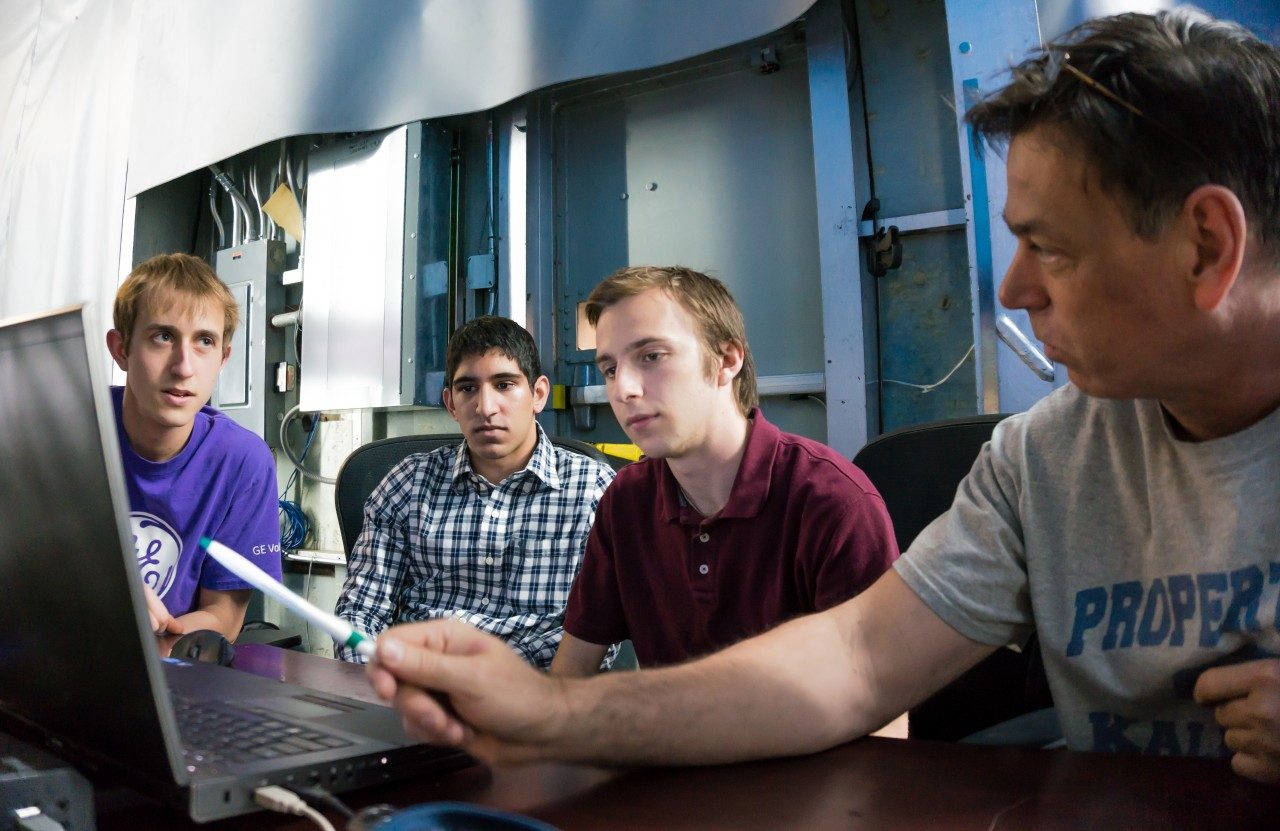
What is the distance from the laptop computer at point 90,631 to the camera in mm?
394

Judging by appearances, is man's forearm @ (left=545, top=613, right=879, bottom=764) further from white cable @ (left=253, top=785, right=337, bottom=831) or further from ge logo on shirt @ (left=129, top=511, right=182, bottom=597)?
ge logo on shirt @ (left=129, top=511, right=182, bottom=597)

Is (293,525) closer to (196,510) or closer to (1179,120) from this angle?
(196,510)

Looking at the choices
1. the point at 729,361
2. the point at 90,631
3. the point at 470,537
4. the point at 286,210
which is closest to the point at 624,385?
the point at 729,361

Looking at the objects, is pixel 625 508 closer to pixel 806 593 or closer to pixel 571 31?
pixel 806 593

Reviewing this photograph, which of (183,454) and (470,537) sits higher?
(183,454)

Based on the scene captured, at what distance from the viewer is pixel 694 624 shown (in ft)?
4.06

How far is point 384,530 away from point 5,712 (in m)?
1.26

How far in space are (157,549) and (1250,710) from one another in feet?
5.41

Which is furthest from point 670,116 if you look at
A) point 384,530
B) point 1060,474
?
point 1060,474

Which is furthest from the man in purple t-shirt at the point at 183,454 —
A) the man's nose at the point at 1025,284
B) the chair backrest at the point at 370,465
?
the man's nose at the point at 1025,284

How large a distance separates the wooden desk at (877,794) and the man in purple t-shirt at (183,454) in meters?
1.18

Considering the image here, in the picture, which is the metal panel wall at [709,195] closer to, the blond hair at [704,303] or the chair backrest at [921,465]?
the blond hair at [704,303]

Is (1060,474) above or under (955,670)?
above

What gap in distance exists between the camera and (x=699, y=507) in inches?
51.4
